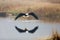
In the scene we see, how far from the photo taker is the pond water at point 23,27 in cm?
149

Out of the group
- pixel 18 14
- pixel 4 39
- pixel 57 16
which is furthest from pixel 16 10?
pixel 57 16

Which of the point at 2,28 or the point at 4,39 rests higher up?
the point at 2,28

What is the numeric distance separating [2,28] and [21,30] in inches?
7.4

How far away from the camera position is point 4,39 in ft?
4.85

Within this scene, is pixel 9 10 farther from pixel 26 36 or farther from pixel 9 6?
pixel 26 36

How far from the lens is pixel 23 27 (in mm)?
1510

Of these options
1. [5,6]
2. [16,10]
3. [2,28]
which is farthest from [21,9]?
[2,28]

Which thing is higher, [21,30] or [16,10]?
[16,10]

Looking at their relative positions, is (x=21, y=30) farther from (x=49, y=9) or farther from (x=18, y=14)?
(x=49, y=9)

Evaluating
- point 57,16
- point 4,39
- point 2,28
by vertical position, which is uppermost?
point 57,16

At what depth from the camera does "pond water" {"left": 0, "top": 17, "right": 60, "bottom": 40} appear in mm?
1493

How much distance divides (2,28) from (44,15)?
0.43 m

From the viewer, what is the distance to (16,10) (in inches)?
59.1

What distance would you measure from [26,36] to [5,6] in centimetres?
36
